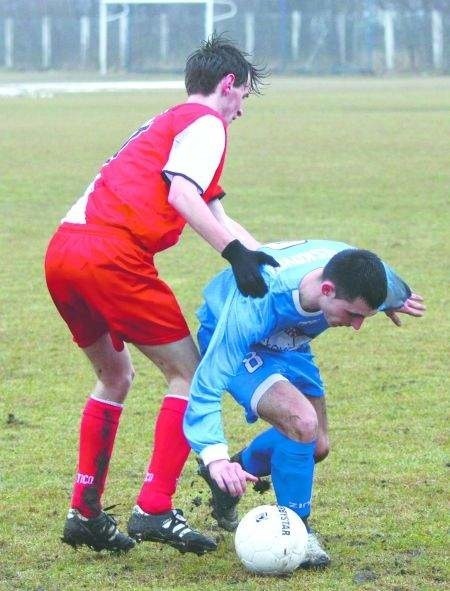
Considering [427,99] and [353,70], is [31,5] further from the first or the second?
[427,99]

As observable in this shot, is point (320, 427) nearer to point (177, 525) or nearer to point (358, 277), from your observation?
point (177, 525)


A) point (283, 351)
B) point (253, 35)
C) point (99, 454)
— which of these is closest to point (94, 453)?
point (99, 454)

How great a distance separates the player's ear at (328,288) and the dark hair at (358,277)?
0.01m

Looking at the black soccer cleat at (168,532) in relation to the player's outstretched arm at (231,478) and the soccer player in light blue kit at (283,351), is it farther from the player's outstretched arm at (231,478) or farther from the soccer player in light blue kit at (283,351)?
the player's outstretched arm at (231,478)

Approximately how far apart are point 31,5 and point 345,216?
63.1 meters

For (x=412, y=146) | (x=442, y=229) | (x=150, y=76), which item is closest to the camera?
(x=442, y=229)

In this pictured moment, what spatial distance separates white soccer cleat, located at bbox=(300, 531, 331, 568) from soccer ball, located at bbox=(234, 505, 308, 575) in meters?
0.05

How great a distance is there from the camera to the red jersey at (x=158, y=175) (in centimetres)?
504

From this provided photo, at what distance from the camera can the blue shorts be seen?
5.03 meters

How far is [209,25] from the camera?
60.5 m

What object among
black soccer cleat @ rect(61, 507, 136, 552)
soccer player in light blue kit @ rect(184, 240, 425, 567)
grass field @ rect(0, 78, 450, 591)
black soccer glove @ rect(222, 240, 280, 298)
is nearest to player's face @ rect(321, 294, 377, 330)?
soccer player in light blue kit @ rect(184, 240, 425, 567)

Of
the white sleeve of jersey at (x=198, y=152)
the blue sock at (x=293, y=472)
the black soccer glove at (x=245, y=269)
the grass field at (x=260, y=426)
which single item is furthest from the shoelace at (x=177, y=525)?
the white sleeve of jersey at (x=198, y=152)

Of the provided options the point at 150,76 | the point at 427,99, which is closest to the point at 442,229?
the point at 427,99

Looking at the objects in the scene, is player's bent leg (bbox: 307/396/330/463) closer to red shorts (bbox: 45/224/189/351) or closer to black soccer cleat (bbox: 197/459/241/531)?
black soccer cleat (bbox: 197/459/241/531)
